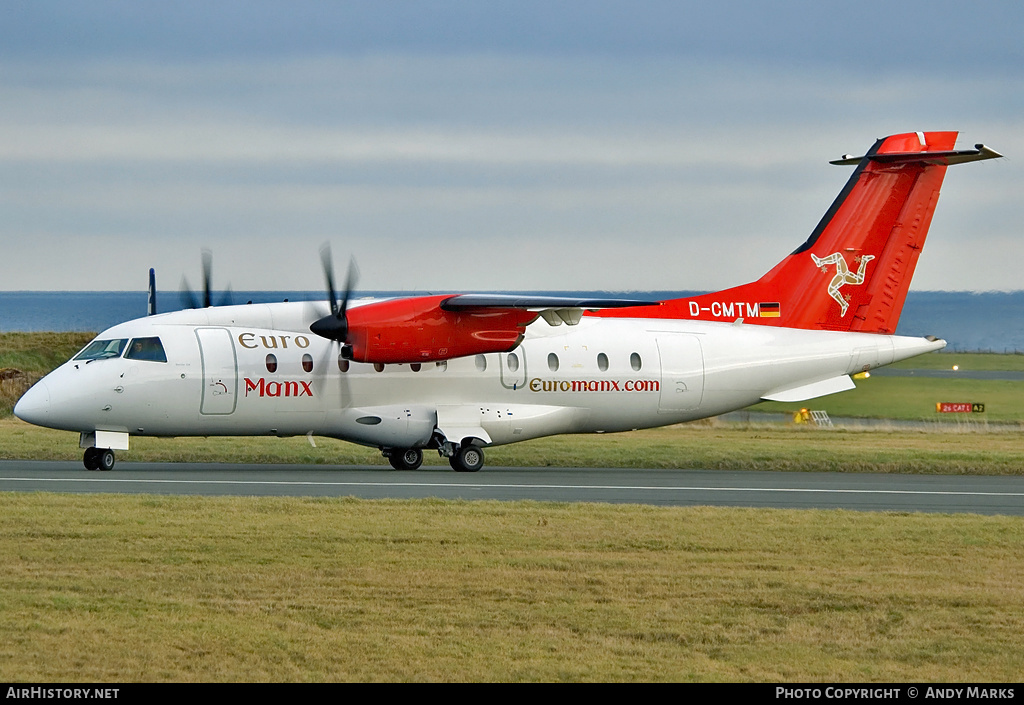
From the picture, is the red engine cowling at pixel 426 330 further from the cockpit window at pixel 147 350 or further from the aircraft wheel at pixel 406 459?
the cockpit window at pixel 147 350

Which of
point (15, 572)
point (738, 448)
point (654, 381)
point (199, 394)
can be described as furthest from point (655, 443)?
point (15, 572)

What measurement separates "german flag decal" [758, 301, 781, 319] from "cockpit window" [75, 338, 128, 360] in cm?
1399

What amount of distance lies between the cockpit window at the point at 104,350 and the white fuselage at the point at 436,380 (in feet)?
0.57

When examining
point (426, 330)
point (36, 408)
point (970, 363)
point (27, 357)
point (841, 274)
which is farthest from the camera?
point (970, 363)

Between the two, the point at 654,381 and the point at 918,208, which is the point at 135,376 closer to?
the point at 654,381

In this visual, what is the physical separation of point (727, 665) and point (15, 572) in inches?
314

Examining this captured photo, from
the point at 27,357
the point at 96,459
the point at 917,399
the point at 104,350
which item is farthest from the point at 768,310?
the point at 917,399

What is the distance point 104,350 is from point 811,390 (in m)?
15.3

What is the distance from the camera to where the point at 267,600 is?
1274 cm

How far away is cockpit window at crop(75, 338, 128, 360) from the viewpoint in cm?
2466

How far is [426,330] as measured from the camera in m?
25.2

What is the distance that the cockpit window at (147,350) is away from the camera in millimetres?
24641

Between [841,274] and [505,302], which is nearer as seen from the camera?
[505,302]

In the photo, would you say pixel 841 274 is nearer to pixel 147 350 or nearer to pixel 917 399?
pixel 147 350
